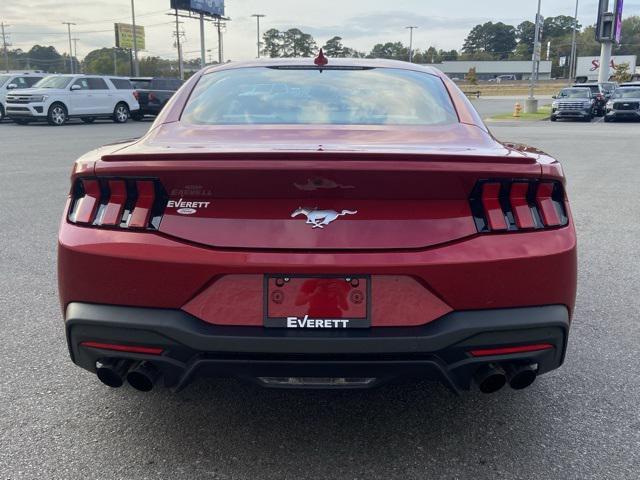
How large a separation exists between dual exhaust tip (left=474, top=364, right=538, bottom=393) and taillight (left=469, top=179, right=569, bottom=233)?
0.55 meters

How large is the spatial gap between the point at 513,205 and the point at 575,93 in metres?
30.8

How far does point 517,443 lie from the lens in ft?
8.94

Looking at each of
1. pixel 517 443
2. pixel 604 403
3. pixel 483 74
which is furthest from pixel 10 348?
pixel 483 74

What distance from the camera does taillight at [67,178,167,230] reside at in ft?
7.73

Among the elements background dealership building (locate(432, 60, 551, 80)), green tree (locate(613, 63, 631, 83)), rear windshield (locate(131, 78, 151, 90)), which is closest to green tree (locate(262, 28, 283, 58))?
background dealership building (locate(432, 60, 551, 80))

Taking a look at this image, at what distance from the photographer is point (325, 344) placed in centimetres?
225

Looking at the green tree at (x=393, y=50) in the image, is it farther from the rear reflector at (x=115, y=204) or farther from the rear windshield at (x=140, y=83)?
the rear reflector at (x=115, y=204)

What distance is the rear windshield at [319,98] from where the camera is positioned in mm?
3148

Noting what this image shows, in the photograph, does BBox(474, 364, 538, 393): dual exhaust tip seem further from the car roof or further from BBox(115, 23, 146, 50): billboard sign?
BBox(115, 23, 146, 50): billboard sign

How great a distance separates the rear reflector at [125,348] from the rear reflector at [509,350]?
121cm

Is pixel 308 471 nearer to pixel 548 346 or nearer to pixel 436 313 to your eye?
pixel 436 313

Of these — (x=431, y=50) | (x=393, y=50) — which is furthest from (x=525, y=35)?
(x=393, y=50)

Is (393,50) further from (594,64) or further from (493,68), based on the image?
(594,64)

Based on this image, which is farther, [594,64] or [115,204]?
[594,64]
